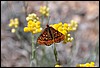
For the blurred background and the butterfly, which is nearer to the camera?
the butterfly

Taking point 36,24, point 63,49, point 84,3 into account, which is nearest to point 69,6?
point 84,3

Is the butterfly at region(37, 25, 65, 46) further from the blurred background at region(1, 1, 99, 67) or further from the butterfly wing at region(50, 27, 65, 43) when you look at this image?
the blurred background at region(1, 1, 99, 67)

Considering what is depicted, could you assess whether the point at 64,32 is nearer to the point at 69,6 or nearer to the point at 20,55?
the point at 20,55

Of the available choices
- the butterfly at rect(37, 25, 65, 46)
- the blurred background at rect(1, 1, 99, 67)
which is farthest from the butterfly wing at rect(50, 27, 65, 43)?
the blurred background at rect(1, 1, 99, 67)

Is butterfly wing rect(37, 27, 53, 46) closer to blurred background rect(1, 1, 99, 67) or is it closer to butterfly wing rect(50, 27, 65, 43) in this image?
butterfly wing rect(50, 27, 65, 43)

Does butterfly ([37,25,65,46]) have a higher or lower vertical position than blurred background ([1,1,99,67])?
higher

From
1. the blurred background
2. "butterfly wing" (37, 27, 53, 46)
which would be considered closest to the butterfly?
"butterfly wing" (37, 27, 53, 46)

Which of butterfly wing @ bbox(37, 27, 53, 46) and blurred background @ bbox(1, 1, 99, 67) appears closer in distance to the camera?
butterfly wing @ bbox(37, 27, 53, 46)

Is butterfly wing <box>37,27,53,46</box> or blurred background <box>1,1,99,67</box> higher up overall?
butterfly wing <box>37,27,53,46</box>

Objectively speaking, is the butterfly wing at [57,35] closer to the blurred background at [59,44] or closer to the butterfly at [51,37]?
the butterfly at [51,37]
